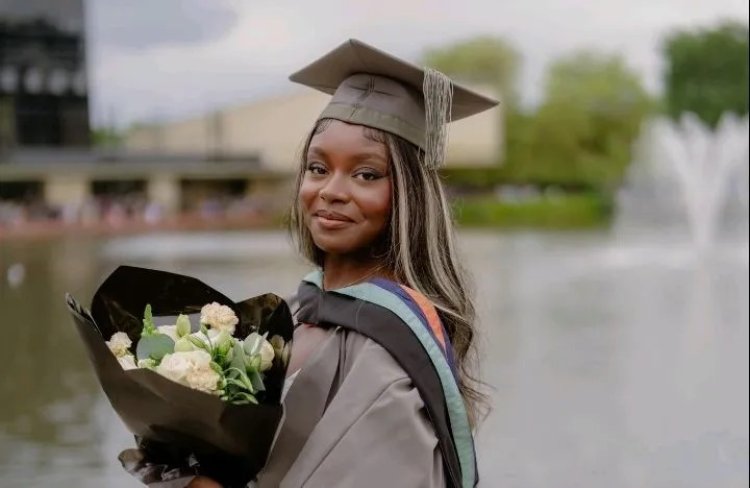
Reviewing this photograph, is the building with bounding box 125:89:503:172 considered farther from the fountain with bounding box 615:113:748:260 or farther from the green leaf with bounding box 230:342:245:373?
the green leaf with bounding box 230:342:245:373

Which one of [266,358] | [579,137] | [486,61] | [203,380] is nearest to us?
[203,380]

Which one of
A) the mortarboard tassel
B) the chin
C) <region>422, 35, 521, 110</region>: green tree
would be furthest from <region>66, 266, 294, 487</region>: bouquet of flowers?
<region>422, 35, 521, 110</region>: green tree

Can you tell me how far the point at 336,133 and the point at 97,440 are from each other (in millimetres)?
4203

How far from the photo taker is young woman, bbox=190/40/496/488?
1567 millimetres

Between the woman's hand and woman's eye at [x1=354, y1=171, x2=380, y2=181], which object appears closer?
the woman's hand

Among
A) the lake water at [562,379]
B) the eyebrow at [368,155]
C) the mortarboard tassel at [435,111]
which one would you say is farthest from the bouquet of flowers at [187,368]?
the lake water at [562,379]

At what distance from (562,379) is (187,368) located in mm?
5787

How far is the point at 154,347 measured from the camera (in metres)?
1.61

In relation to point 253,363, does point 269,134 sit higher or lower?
higher

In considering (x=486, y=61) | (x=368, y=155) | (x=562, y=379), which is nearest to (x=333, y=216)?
(x=368, y=155)

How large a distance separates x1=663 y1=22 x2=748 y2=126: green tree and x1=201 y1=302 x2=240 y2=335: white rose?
140 ft

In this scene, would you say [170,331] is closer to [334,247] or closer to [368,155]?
[334,247]

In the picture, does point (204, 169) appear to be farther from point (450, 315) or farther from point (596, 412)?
point (450, 315)

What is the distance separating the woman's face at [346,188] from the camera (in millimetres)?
1758
